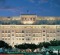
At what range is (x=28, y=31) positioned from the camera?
370ft

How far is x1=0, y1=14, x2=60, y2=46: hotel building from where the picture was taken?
111m

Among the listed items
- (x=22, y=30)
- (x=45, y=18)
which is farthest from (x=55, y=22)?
(x=22, y=30)

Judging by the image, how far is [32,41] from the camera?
363ft

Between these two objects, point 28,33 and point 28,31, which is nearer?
point 28,31

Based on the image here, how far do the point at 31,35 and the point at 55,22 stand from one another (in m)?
9.58

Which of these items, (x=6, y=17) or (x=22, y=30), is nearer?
(x=22, y=30)

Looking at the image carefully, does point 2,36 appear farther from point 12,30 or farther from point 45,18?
point 45,18

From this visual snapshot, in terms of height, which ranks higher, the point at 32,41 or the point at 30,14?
the point at 30,14

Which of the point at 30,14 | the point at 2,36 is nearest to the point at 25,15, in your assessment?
the point at 30,14

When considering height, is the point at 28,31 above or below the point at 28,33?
above

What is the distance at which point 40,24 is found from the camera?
115m

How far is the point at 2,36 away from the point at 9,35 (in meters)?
1.81

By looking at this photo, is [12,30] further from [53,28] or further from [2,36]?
[53,28]

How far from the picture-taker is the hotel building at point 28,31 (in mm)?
111125
